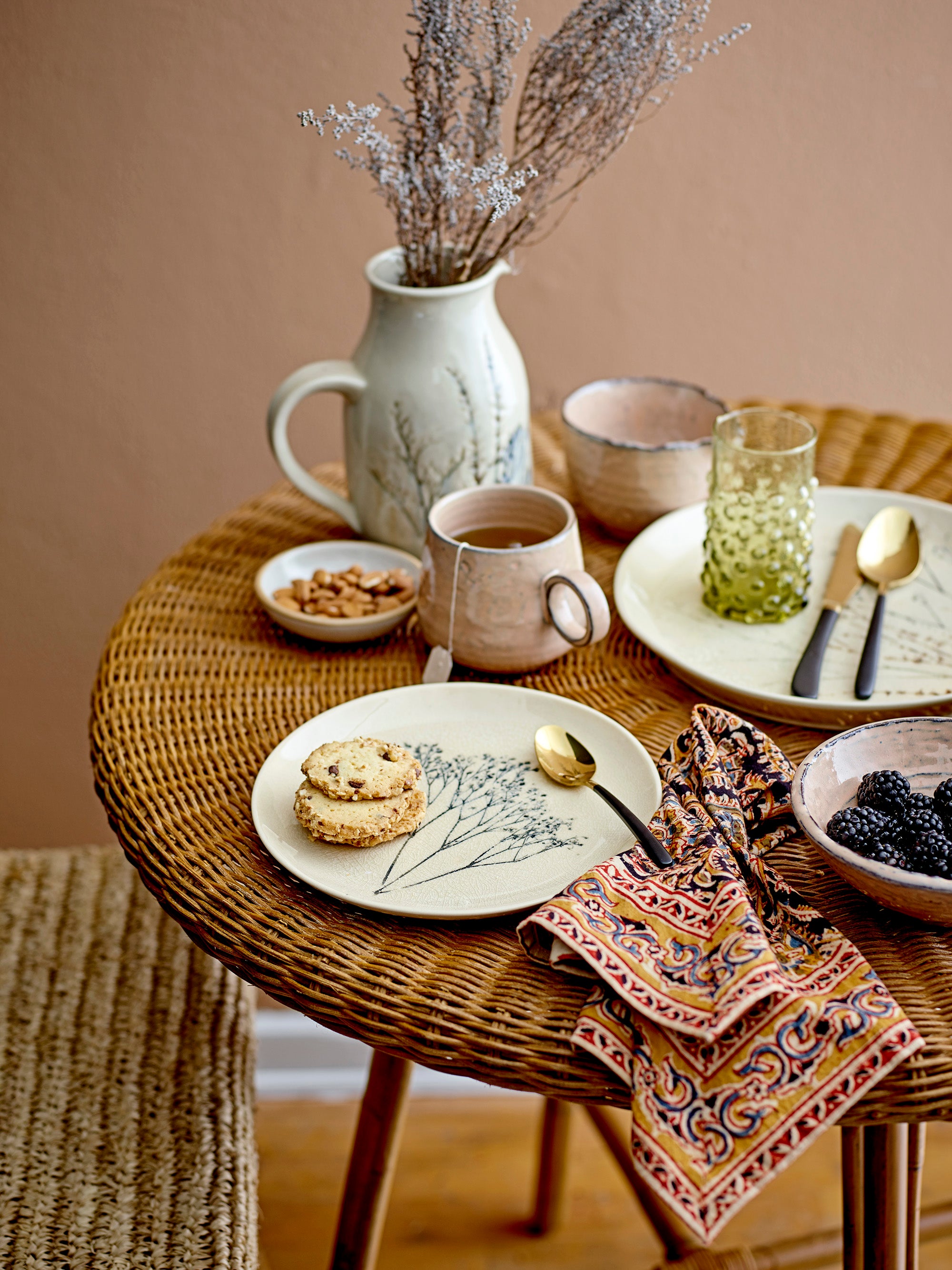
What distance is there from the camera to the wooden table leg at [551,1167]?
4.27 ft

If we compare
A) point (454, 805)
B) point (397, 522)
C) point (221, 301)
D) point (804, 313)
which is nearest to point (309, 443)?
point (221, 301)

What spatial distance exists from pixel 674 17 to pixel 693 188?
515 mm

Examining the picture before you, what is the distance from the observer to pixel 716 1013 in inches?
21.1

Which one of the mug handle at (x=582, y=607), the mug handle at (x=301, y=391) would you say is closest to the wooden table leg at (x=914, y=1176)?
the mug handle at (x=582, y=607)

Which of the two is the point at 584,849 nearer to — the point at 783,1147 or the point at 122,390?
the point at 783,1147

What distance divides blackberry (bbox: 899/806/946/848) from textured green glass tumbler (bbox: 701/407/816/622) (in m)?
0.31

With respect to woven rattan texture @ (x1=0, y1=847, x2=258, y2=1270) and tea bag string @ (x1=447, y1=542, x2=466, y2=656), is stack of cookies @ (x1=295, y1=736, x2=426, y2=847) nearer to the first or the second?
tea bag string @ (x1=447, y1=542, x2=466, y2=656)

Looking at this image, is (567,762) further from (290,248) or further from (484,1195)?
(484,1195)

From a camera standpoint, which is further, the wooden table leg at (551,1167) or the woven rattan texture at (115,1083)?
the wooden table leg at (551,1167)

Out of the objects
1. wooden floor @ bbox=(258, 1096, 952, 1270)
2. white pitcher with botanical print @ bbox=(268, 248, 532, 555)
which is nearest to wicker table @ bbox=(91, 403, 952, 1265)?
white pitcher with botanical print @ bbox=(268, 248, 532, 555)

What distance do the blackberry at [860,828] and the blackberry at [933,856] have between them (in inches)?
0.8

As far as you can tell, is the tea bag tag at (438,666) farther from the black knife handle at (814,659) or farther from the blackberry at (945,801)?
the blackberry at (945,801)

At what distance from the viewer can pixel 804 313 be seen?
142cm

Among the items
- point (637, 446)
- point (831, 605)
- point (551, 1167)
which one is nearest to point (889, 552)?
point (831, 605)
